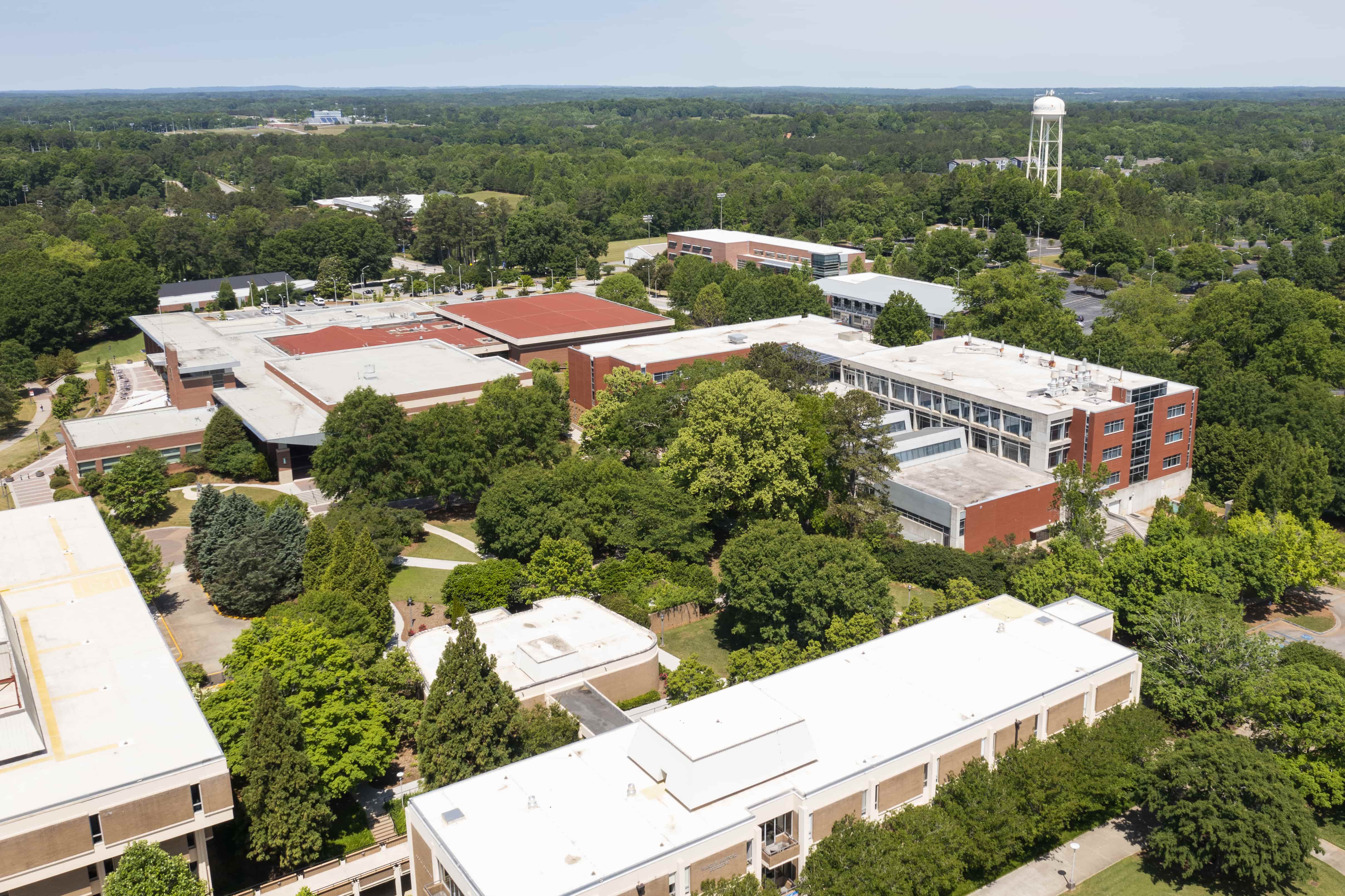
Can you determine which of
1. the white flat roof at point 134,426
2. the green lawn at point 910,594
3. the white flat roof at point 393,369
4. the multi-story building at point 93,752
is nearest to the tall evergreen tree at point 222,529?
the multi-story building at point 93,752

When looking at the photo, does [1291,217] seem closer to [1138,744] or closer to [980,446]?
[980,446]

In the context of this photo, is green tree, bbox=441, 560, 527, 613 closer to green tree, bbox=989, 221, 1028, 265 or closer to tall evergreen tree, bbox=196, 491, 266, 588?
tall evergreen tree, bbox=196, 491, 266, 588

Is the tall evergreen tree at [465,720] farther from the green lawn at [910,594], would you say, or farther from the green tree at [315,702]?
the green lawn at [910,594]

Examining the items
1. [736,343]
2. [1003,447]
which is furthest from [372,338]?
[1003,447]

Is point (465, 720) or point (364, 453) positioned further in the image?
point (364, 453)

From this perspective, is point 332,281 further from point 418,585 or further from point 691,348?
point 418,585

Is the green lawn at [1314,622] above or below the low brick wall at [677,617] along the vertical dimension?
below
